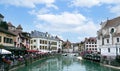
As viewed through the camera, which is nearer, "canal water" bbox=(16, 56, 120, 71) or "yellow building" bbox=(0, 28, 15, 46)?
"canal water" bbox=(16, 56, 120, 71)

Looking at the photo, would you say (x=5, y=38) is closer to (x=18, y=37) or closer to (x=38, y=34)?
(x=18, y=37)

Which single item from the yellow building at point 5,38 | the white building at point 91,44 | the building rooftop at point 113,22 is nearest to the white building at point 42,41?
the white building at point 91,44

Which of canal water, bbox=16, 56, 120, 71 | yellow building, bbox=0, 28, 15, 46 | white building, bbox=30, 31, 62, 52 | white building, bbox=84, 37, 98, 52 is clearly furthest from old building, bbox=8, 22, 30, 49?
white building, bbox=84, 37, 98, 52

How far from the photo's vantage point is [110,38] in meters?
76.2

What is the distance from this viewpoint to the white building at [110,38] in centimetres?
7289

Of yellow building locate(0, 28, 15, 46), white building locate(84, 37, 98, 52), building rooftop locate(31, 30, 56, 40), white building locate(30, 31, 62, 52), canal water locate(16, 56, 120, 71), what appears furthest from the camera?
white building locate(84, 37, 98, 52)

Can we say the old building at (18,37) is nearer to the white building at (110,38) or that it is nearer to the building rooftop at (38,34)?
the white building at (110,38)

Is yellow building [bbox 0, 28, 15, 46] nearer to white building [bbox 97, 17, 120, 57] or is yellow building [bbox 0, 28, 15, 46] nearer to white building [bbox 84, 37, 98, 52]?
white building [bbox 97, 17, 120, 57]

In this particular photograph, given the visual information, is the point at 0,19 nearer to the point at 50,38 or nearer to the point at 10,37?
the point at 10,37

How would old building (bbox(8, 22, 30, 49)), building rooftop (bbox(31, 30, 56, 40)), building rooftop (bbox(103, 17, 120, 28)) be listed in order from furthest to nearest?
building rooftop (bbox(31, 30, 56, 40)) → old building (bbox(8, 22, 30, 49)) → building rooftop (bbox(103, 17, 120, 28))

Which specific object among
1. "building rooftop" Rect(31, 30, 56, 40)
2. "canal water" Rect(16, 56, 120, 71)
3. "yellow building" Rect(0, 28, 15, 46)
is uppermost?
"building rooftop" Rect(31, 30, 56, 40)

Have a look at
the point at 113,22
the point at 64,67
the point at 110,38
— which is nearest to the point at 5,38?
the point at 64,67

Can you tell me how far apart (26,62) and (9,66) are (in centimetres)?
1789

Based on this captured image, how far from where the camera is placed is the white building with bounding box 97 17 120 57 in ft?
239
